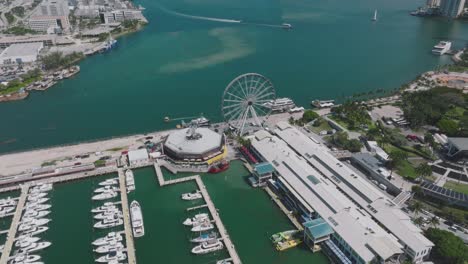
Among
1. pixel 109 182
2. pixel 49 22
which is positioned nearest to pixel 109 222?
pixel 109 182

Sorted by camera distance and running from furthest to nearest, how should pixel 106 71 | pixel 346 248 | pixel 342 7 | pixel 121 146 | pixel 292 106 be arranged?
pixel 342 7, pixel 106 71, pixel 292 106, pixel 121 146, pixel 346 248

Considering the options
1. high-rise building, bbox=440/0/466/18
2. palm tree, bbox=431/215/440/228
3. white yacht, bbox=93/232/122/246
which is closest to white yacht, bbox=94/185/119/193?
white yacht, bbox=93/232/122/246

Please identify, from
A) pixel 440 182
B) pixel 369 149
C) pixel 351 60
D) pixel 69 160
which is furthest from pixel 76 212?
pixel 351 60

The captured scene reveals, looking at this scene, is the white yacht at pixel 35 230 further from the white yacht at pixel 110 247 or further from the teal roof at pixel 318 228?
the teal roof at pixel 318 228

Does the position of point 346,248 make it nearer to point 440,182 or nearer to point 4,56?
point 440,182

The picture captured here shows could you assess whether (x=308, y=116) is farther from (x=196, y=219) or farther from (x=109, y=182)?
(x=109, y=182)

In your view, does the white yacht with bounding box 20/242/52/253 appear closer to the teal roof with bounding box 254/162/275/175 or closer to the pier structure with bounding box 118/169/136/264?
the pier structure with bounding box 118/169/136/264
